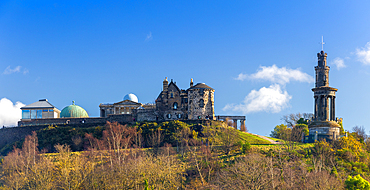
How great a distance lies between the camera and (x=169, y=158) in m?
74.1

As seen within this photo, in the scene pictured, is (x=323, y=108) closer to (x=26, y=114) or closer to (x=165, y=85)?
(x=165, y=85)

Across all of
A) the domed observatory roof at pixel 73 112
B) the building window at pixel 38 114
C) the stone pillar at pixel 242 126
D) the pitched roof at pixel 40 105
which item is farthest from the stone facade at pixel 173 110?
the domed observatory roof at pixel 73 112

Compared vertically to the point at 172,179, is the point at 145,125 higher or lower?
higher

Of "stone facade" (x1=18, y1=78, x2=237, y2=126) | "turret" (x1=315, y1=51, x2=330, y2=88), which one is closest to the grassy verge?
"stone facade" (x1=18, y1=78, x2=237, y2=126)

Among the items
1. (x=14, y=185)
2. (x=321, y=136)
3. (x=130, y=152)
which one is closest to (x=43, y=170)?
(x=14, y=185)

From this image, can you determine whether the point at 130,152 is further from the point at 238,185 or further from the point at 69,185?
the point at 238,185

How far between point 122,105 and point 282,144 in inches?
1964

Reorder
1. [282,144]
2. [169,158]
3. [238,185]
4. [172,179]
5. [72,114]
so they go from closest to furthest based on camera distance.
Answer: [238,185] → [172,179] → [169,158] → [282,144] → [72,114]

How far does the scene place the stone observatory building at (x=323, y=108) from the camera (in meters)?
83.2

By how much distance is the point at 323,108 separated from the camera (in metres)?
85.2

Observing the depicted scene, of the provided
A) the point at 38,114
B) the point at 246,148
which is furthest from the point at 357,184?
the point at 38,114

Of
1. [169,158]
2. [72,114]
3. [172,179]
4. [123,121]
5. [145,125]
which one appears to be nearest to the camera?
[172,179]

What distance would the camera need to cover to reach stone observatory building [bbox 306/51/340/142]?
273 feet

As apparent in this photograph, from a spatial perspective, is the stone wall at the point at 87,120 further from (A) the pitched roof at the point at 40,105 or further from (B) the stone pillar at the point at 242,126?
(B) the stone pillar at the point at 242,126
